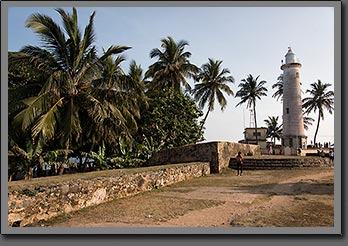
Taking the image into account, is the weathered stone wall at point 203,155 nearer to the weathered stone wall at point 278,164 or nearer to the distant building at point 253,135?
the weathered stone wall at point 278,164

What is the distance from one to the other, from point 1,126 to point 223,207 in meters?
4.43

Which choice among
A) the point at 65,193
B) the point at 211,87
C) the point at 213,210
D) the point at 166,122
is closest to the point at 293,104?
the point at 211,87

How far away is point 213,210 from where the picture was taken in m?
5.73

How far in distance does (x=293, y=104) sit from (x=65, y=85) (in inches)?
957

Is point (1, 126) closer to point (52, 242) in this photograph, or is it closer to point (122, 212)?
point (52, 242)

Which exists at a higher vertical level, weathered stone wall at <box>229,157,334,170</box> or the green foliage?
the green foliage

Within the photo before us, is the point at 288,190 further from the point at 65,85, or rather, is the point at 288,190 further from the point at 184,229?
the point at 65,85

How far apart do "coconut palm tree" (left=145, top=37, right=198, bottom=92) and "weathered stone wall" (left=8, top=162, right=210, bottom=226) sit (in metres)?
13.8

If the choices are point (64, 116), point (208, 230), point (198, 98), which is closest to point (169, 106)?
point (198, 98)

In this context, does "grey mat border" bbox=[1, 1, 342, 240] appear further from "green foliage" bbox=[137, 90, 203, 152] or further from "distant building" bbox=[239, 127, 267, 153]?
"distant building" bbox=[239, 127, 267, 153]

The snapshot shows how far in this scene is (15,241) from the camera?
4121mm

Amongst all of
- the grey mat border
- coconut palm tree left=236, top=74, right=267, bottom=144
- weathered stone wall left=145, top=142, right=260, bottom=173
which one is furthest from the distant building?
the grey mat border

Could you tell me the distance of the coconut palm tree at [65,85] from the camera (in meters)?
8.86

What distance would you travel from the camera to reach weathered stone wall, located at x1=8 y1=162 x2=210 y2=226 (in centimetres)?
459
